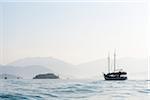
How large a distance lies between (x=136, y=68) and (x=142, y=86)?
70 cm

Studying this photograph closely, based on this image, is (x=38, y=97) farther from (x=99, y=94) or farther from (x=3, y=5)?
(x=3, y=5)

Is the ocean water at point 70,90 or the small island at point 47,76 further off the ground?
the small island at point 47,76

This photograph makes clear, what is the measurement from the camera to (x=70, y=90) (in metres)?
6.41

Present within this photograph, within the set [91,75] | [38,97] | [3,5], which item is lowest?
[38,97]

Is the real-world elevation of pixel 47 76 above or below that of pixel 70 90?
above

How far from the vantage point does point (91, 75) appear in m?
6.06

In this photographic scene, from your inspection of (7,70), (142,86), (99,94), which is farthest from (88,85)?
(7,70)

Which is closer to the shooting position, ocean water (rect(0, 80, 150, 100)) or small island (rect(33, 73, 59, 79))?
ocean water (rect(0, 80, 150, 100))

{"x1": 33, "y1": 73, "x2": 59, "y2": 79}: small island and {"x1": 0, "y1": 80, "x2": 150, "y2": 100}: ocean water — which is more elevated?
{"x1": 33, "y1": 73, "x2": 59, "y2": 79}: small island

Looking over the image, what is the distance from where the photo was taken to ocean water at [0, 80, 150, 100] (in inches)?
232

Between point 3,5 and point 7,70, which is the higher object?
point 3,5

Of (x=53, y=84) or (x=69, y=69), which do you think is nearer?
(x=69, y=69)

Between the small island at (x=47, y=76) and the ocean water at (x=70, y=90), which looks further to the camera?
the small island at (x=47, y=76)

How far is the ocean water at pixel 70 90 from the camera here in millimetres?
5898
